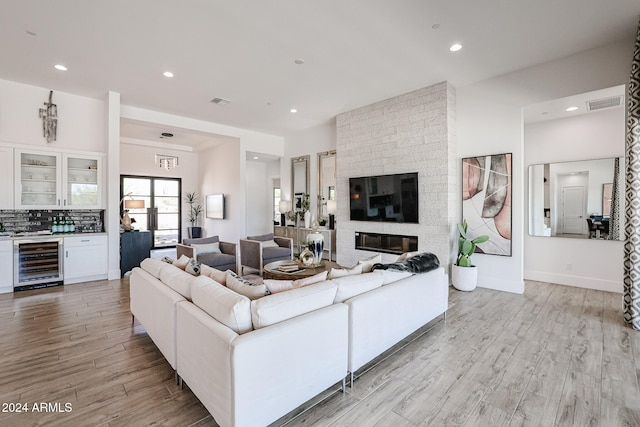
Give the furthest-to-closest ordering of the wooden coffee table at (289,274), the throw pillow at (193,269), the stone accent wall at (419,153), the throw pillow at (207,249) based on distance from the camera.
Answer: the throw pillow at (207,249), the stone accent wall at (419,153), the wooden coffee table at (289,274), the throw pillow at (193,269)

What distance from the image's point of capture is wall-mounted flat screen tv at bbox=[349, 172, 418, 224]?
17.3ft

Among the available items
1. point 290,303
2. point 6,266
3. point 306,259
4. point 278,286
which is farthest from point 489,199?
point 6,266

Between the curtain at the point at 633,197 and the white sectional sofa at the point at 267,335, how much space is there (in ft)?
9.08

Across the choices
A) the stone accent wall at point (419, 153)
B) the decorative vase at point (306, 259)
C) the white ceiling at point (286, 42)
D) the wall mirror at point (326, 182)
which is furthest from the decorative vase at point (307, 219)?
the decorative vase at point (306, 259)

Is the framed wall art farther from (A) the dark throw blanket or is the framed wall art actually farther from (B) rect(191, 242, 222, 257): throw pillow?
(B) rect(191, 242, 222, 257): throw pillow

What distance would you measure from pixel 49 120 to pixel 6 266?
2.52 m

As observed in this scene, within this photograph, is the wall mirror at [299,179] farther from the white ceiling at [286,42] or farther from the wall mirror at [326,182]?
the white ceiling at [286,42]

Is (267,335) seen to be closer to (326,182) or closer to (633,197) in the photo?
(633,197)

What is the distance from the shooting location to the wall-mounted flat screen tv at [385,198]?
17.3 ft

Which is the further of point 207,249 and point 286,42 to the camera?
point 207,249

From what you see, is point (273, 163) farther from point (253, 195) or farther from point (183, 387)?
point (183, 387)

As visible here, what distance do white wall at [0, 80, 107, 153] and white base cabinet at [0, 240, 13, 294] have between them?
69.3 inches

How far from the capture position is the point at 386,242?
5777 millimetres

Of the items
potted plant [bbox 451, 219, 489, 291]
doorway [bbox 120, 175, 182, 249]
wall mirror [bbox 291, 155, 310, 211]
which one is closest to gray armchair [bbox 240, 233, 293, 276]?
wall mirror [bbox 291, 155, 310, 211]
